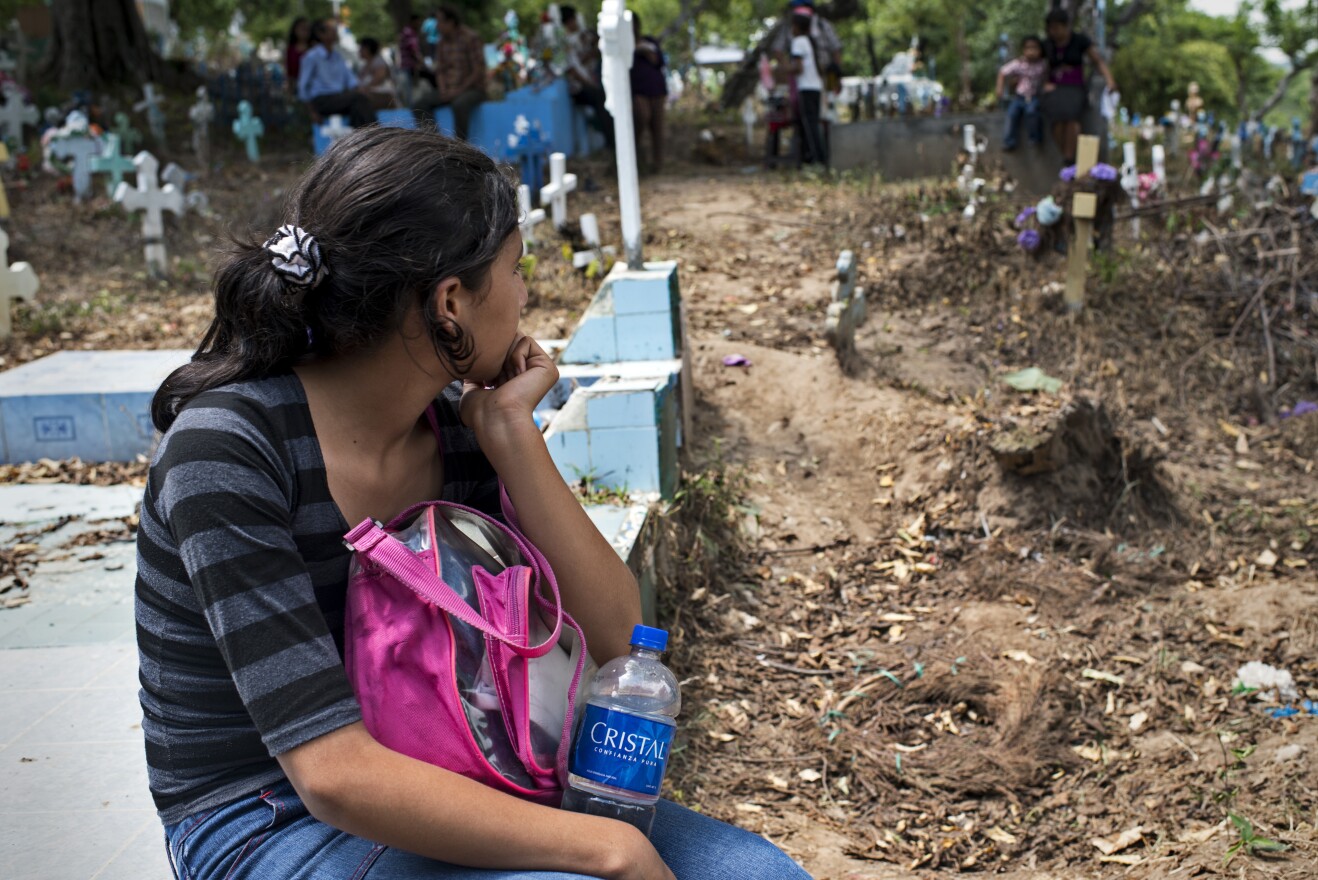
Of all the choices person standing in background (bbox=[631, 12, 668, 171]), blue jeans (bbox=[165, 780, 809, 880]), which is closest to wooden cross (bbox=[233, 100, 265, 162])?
person standing in background (bbox=[631, 12, 668, 171])

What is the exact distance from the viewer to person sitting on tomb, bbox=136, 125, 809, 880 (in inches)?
51.1

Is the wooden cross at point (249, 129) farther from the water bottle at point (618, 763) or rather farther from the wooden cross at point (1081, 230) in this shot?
the water bottle at point (618, 763)

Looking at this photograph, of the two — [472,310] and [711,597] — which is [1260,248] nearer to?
[711,597]

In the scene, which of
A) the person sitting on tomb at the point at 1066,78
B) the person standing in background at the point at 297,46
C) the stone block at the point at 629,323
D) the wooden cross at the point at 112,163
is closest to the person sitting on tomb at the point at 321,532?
the stone block at the point at 629,323

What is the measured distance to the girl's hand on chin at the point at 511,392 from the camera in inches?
66.2

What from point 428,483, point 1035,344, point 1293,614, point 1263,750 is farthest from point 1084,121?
point 428,483

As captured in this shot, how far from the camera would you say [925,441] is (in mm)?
5035

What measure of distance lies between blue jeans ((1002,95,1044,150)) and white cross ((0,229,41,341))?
7.95 meters

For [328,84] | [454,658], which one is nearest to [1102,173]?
[454,658]

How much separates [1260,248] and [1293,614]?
4238mm

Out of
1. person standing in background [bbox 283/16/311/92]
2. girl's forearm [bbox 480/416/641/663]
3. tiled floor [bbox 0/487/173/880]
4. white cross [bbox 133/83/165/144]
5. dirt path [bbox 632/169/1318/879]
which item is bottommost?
dirt path [bbox 632/169/1318/879]

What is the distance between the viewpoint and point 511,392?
1.70 metres

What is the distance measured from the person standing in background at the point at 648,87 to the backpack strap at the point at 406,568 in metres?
10.5

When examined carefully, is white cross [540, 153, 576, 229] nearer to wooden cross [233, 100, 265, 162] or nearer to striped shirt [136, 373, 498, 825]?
striped shirt [136, 373, 498, 825]
